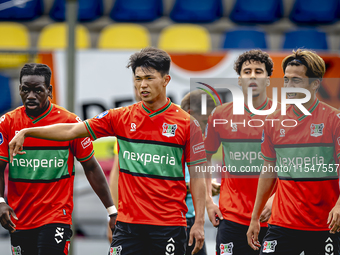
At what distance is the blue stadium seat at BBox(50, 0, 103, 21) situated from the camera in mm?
9750

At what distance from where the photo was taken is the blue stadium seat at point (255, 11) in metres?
9.83

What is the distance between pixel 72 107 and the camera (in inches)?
191

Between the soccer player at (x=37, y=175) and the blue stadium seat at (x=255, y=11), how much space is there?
6379 millimetres

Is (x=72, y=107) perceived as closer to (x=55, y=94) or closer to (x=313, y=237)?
(x=55, y=94)

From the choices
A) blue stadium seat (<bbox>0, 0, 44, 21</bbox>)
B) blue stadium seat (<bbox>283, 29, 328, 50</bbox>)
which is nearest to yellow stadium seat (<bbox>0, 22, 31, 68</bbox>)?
blue stadium seat (<bbox>0, 0, 44, 21</bbox>)

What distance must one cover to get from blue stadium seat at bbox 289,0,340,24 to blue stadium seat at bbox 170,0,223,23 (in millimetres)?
1585

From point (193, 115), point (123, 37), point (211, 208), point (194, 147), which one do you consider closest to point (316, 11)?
point (123, 37)

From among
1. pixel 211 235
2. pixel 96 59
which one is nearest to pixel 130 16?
pixel 96 59

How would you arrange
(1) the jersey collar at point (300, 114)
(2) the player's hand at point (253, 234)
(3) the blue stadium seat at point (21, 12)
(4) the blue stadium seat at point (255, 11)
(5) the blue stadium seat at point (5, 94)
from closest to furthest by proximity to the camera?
(1) the jersey collar at point (300, 114)
(2) the player's hand at point (253, 234)
(5) the blue stadium seat at point (5, 94)
(3) the blue stadium seat at point (21, 12)
(4) the blue stadium seat at point (255, 11)

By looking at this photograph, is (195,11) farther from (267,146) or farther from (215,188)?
(267,146)

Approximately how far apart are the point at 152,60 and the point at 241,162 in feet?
4.18

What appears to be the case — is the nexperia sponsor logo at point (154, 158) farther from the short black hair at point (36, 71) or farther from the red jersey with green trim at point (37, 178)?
the short black hair at point (36, 71)

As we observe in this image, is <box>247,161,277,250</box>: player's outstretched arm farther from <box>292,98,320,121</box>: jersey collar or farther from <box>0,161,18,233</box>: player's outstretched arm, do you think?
<box>0,161,18,233</box>: player's outstretched arm

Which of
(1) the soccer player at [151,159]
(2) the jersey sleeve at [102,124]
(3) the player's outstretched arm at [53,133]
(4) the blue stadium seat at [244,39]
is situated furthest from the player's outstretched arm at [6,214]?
(4) the blue stadium seat at [244,39]
